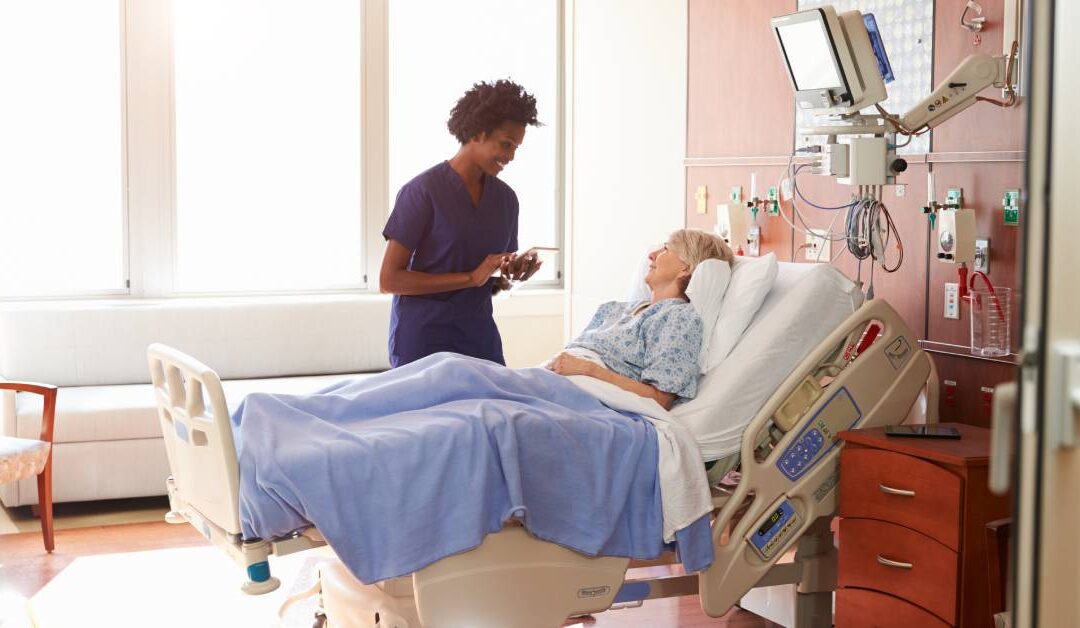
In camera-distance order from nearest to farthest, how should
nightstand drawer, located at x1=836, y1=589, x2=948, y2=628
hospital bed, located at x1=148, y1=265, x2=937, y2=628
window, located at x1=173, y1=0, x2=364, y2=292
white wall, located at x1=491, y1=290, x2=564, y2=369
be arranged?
hospital bed, located at x1=148, y1=265, x2=937, y2=628
nightstand drawer, located at x1=836, y1=589, x2=948, y2=628
window, located at x1=173, y1=0, x2=364, y2=292
white wall, located at x1=491, y1=290, x2=564, y2=369

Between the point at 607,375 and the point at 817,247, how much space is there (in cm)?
104

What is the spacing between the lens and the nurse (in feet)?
10.4

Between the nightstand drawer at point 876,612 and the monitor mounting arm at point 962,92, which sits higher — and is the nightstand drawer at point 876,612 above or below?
below

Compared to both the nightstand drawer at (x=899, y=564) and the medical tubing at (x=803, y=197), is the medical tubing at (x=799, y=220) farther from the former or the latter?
the nightstand drawer at (x=899, y=564)

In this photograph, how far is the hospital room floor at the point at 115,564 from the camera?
132 inches

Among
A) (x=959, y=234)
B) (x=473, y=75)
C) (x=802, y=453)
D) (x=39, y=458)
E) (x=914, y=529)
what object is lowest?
(x=39, y=458)

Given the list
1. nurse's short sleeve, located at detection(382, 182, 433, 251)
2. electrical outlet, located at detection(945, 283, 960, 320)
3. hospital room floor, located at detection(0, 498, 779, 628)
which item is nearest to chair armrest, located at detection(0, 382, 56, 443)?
hospital room floor, located at detection(0, 498, 779, 628)

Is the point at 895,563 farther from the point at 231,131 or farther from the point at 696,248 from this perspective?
the point at 231,131

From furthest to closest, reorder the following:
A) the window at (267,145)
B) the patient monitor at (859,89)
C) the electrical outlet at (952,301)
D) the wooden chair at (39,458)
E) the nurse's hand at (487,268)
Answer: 1. the window at (267,145)
2. the wooden chair at (39,458)
3. the nurse's hand at (487,268)
4. the electrical outlet at (952,301)
5. the patient monitor at (859,89)

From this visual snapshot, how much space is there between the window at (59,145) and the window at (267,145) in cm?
30

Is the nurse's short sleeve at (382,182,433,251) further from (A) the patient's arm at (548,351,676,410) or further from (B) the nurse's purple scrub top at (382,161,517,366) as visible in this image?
(A) the patient's arm at (548,351,676,410)

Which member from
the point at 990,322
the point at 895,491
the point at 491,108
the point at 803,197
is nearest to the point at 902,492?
the point at 895,491

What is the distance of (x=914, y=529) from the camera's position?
258 centimetres

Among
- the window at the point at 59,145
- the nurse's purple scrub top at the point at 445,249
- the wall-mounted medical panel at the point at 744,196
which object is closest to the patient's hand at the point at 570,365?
the nurse's purple scrub top at the point at 445,249
